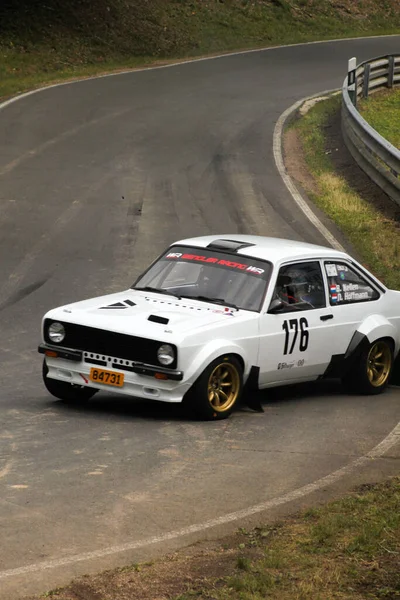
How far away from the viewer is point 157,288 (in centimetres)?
1141

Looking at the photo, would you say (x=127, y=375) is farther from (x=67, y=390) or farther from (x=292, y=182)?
(x=292, y=182)

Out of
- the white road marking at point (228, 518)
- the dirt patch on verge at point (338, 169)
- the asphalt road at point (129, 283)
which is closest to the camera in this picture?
the white road marking at point (228, 518)

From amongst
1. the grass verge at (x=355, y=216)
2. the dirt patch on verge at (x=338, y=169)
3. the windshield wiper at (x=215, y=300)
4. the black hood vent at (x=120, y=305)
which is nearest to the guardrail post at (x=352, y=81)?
the dirt patch on verge at (x=338, y=169)

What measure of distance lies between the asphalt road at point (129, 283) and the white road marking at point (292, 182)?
0.84 feet

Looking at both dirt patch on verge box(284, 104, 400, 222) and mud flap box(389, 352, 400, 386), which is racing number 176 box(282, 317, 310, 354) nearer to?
mud flap box(389, 352, 400, 386)

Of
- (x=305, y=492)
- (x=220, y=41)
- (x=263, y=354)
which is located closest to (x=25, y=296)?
(x=263, y=354)

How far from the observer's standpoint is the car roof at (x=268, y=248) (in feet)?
37.6

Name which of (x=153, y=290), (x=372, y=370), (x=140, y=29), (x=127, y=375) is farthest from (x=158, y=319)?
(x=140, y=29)

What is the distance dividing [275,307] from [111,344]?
1755 millimetres

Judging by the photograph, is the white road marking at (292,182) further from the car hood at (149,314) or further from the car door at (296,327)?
the car hood at (149,314)

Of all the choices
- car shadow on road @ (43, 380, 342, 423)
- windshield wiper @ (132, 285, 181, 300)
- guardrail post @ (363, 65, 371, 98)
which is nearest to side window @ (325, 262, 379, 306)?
car shadow on road @ (43, 380, 342, 423)

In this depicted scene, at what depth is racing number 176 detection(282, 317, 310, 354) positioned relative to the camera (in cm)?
1109

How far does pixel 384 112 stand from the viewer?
104 feet

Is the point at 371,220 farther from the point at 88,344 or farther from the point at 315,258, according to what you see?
the point at 88,344
